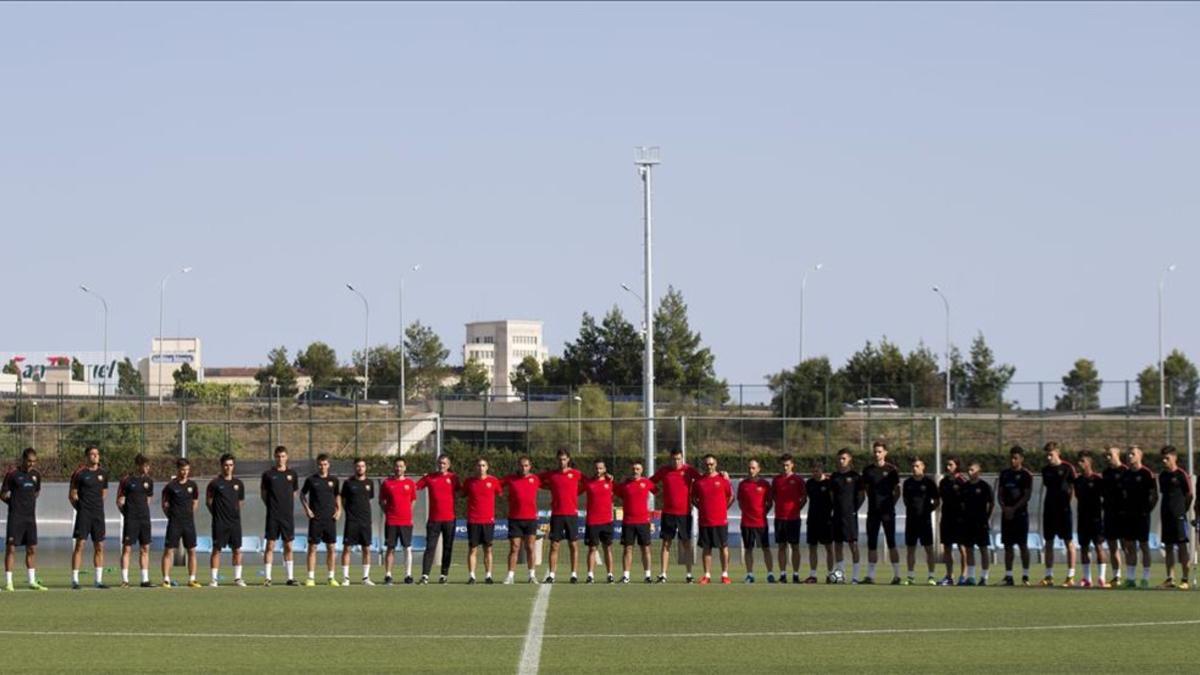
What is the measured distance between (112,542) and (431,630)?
20.7 meters

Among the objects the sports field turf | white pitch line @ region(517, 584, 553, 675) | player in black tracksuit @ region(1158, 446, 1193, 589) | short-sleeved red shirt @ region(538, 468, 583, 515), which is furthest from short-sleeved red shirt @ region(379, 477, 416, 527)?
player in black tracksuit @ region(1158, 446, 1193, 589)

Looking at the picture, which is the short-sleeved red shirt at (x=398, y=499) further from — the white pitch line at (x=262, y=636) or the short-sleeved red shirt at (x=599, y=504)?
Answer: the white pitch line at (x=262, y=636)

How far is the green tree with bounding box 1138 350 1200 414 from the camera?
59.3 meters

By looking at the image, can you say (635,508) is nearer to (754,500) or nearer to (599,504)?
(599,504)

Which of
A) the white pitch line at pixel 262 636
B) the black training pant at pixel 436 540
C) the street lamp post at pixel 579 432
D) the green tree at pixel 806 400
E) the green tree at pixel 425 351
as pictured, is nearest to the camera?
the white pitch line at pixel 262 636

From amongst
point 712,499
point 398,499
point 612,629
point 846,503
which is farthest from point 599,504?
point 612,629

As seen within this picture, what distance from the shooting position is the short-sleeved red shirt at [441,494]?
25.8m

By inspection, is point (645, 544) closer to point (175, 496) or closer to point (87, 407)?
point (175, 496)

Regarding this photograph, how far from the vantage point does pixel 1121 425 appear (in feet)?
199

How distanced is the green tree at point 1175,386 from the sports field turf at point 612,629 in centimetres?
2770

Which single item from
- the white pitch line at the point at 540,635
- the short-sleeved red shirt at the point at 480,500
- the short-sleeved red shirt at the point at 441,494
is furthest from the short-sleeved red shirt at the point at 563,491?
the white pitch line at the point at 540,635

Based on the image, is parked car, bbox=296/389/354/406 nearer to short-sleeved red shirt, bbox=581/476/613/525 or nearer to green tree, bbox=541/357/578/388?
green tree, bbox=541/357/578/388

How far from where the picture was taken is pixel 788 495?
2598 cm

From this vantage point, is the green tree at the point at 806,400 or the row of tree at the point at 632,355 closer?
the green tree at the point at 806,400
